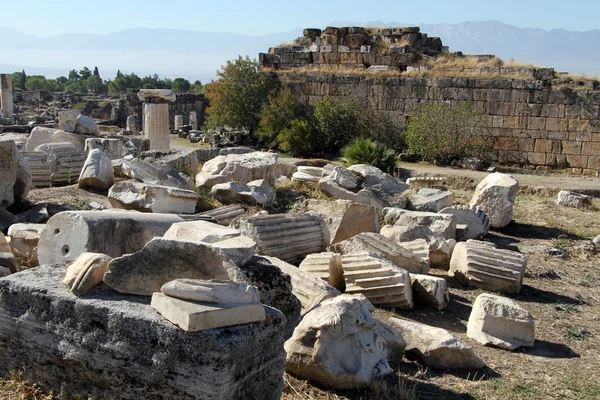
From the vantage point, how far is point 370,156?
14.2 metres

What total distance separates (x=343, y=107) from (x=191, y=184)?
884cm

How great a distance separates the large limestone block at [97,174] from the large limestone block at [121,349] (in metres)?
5.48

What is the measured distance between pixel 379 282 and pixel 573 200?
731 cm

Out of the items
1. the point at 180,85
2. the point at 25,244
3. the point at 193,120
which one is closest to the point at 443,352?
the point at 25,244

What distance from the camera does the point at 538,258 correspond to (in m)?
8.64

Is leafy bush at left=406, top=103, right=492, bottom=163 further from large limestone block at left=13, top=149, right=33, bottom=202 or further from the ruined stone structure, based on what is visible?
large limestone block at left=13, top=149, right=33, bottom=202

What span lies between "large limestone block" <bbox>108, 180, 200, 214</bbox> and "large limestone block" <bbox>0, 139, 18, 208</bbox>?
1130 millimetres

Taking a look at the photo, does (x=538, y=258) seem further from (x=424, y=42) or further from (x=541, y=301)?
(x=424, y=42)

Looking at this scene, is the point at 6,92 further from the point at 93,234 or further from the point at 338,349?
the point at 338,349

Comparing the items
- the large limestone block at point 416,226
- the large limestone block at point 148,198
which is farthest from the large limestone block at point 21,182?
the large limestone block at point 416,226

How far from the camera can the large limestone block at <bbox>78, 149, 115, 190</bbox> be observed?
934 cm

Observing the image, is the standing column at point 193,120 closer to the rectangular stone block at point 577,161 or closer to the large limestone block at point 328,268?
the rectangular stone block at point 577,161

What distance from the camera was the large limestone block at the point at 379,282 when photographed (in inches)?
241

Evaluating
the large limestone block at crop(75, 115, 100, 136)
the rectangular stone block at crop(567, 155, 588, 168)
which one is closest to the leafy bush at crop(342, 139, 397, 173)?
the rectangular stone block at crop(567, 155, 588, 168)
